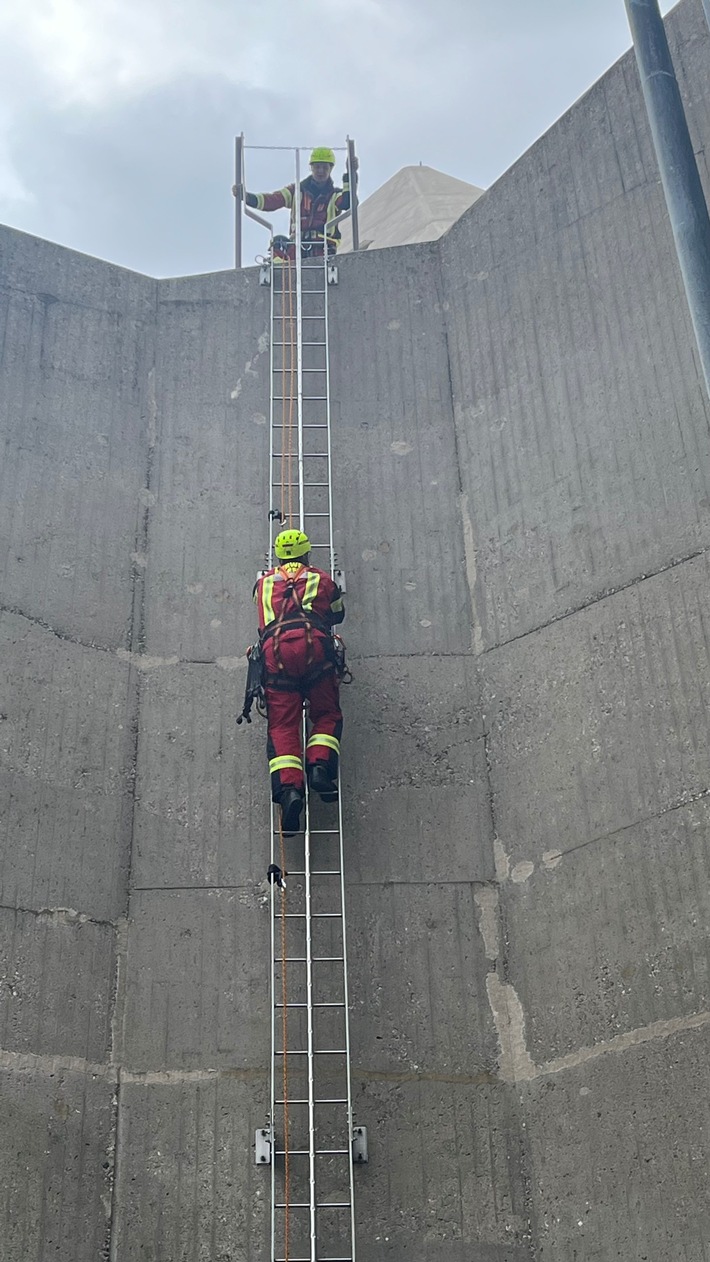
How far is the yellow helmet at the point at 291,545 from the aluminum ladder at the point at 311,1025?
0.45m

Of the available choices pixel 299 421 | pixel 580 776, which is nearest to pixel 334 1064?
pixel 580 776

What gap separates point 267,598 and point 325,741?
31.4 inches

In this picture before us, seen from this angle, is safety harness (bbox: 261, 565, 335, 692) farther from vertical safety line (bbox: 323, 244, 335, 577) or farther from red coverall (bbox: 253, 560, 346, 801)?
vertical safety line (bbox: 323, 244, 335, 577)

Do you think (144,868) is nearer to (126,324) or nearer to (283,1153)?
(283,1153)

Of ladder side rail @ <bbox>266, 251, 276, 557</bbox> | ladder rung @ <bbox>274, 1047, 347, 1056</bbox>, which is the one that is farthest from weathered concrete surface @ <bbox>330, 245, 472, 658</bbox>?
ladder rung @ <bbox>274, 1047, 347, 1056</bbox>

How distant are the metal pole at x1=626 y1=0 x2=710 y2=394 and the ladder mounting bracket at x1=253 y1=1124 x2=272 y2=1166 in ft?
12.6

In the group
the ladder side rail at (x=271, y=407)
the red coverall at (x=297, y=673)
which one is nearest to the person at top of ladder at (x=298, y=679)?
the red coverall at (x=297, y=673)

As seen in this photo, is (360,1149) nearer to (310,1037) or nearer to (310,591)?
(310,1037)

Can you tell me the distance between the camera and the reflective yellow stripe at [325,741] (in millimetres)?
6734

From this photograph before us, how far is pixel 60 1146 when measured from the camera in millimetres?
5988

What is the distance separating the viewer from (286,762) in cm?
665

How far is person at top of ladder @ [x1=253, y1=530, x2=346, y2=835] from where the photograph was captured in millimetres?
6656

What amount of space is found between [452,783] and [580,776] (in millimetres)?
732

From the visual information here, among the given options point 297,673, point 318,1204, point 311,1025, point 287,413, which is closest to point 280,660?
point 297,673
